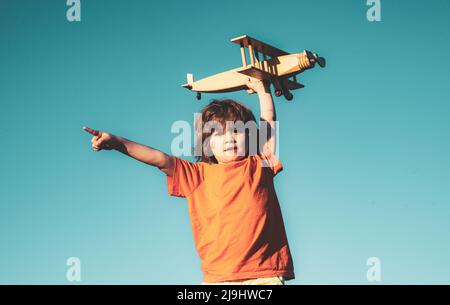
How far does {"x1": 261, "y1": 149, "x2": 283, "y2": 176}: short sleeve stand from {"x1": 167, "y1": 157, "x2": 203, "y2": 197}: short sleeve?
0.49 m

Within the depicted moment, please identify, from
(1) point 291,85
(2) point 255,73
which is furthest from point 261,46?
(2) point 255,73

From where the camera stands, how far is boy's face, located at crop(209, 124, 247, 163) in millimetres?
4234

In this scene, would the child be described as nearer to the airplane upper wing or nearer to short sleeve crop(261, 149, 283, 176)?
short sleeve crop(261, 149, 283, 176)

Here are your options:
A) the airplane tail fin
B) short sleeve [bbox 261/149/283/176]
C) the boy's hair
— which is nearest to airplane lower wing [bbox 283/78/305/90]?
the boy's hair

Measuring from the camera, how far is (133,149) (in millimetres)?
3863

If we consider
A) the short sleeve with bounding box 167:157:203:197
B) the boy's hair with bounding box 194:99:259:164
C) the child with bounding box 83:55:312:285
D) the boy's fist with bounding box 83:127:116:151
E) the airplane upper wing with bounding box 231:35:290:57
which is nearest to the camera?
the boy's fist with bounding box 83:127:116:151

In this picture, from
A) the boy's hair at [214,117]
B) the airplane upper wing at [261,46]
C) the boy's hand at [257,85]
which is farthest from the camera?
the airplane upper wing at [261,46]

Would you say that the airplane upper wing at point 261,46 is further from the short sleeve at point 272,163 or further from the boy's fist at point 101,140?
the boy's fist at point 101,140

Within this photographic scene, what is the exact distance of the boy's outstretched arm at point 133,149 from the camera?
3.66 metres

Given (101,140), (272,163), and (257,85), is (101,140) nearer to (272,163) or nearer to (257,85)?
(272,163)

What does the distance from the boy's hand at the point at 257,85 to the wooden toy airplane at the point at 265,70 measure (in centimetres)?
4

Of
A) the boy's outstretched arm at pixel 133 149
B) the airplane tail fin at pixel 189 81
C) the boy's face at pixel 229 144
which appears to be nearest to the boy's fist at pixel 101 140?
the boy's outstretched arm at pixel 133 149
